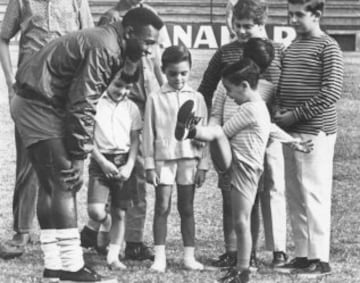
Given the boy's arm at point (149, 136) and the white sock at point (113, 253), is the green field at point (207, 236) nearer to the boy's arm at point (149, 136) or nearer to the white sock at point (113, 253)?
the white sock at point (113, 253)

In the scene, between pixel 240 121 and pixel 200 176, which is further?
pixel 200 176

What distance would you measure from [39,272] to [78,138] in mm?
1070

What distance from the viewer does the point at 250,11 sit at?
6.81m

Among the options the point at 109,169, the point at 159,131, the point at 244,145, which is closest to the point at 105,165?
the point at 109,169

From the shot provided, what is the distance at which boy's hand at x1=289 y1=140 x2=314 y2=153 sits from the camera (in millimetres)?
6504

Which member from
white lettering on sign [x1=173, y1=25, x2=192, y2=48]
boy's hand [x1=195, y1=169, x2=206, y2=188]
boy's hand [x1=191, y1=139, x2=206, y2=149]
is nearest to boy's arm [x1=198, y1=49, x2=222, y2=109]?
boy's hand [x1=191, y1=139, x2=206, y2=149]

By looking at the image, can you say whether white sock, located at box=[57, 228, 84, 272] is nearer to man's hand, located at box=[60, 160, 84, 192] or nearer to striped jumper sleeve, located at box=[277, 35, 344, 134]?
man's hand, located at box=[60, 160, 84, 192]

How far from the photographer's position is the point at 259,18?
6914 millimetres

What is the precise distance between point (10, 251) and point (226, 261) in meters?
1.50

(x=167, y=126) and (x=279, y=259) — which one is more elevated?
(x=167, y=126)

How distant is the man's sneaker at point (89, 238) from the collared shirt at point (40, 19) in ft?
4.22

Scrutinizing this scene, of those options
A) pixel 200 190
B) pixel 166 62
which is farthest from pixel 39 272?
pixel 200 190

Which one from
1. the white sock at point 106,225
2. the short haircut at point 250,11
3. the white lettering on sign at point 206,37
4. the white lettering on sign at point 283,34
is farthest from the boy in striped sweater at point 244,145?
the white lettering on sign at point 206,37

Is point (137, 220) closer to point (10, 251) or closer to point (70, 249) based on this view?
point (10, 251)
